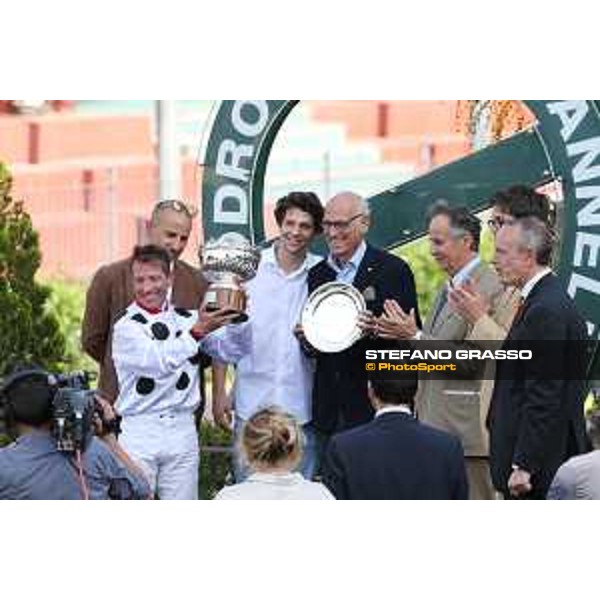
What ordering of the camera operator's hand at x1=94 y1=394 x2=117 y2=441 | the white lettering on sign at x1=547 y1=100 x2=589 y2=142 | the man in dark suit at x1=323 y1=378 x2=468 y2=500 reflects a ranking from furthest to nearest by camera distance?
the white lettering on sign at x1=547 y1=100 x2=589 y2=142 → the camera operator's hand at x1=94 y1=394 x2=117 y2=441 → the man in dark suit at x1=323 y1=378 x2=468 y2=500

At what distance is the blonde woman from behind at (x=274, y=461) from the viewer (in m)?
9.58

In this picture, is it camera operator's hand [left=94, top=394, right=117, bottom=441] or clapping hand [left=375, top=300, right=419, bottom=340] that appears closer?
camera operator's hand [left=94, top=394, right=117, bottom=441]

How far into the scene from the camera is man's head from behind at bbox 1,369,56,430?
31.6 ft

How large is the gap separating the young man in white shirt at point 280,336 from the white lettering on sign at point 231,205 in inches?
5.4

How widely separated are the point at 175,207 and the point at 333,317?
2.49 feet

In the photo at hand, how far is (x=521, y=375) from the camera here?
1034cm

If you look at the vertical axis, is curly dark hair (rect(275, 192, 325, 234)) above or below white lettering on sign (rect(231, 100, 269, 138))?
below

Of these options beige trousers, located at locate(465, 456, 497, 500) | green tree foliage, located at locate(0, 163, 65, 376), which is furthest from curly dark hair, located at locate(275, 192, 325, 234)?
beige trousers, located at locate(465, 456, 497, 500)

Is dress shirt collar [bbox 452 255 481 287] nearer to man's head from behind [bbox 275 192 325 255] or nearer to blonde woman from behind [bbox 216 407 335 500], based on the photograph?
man's head from behind [bbox 275 192 325 255]

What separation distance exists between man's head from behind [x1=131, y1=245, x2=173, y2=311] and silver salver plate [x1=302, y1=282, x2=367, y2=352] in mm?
568

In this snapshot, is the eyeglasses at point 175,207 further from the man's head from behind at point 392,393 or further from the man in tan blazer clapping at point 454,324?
the man's head from behind at point 392,393
